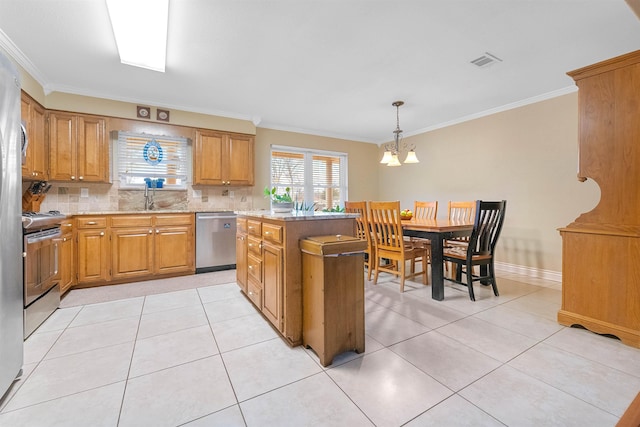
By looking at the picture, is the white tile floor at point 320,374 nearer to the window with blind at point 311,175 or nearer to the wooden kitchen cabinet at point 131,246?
the wooden kitchen cabinet at point 131,246

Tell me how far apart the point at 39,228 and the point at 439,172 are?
5.43 metres

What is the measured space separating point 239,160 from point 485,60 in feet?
11.7

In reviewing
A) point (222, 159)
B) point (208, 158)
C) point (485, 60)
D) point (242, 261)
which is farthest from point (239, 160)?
point (485, 60)

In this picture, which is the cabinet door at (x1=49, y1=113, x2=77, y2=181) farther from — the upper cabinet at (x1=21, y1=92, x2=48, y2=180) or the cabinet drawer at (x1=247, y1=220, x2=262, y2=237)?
the cabinet drawer at (x1=247, y1=220, x2=262, y2=237)

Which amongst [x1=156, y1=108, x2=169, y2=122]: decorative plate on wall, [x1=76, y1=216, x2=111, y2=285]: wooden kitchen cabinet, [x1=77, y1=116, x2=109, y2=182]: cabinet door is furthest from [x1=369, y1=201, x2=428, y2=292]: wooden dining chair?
[x1=77, y1=116, x2=109, y2=182]: cabinet door

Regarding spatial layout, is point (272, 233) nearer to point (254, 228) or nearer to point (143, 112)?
point (254, 228)

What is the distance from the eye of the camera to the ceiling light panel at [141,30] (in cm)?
204

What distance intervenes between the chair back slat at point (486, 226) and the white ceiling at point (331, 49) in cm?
151

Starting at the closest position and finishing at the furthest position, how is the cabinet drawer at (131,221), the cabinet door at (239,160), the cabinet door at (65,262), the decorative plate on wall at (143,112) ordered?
the cabinet door at (65,262) < the cabinet drawer at (131,221) < the decorative plate on wall at (143,112) < the cabinet door at (239,160)

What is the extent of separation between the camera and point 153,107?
3986 mm

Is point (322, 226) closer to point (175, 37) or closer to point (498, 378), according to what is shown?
point (498, 378)

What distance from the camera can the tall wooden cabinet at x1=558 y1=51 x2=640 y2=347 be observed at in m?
1.97

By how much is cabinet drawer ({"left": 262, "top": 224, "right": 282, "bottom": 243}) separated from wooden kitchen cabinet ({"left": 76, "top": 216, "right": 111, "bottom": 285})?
2.56 meters

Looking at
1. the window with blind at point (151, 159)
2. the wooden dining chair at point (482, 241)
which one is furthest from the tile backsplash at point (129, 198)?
the wooden dining chair at point (482, 241)
